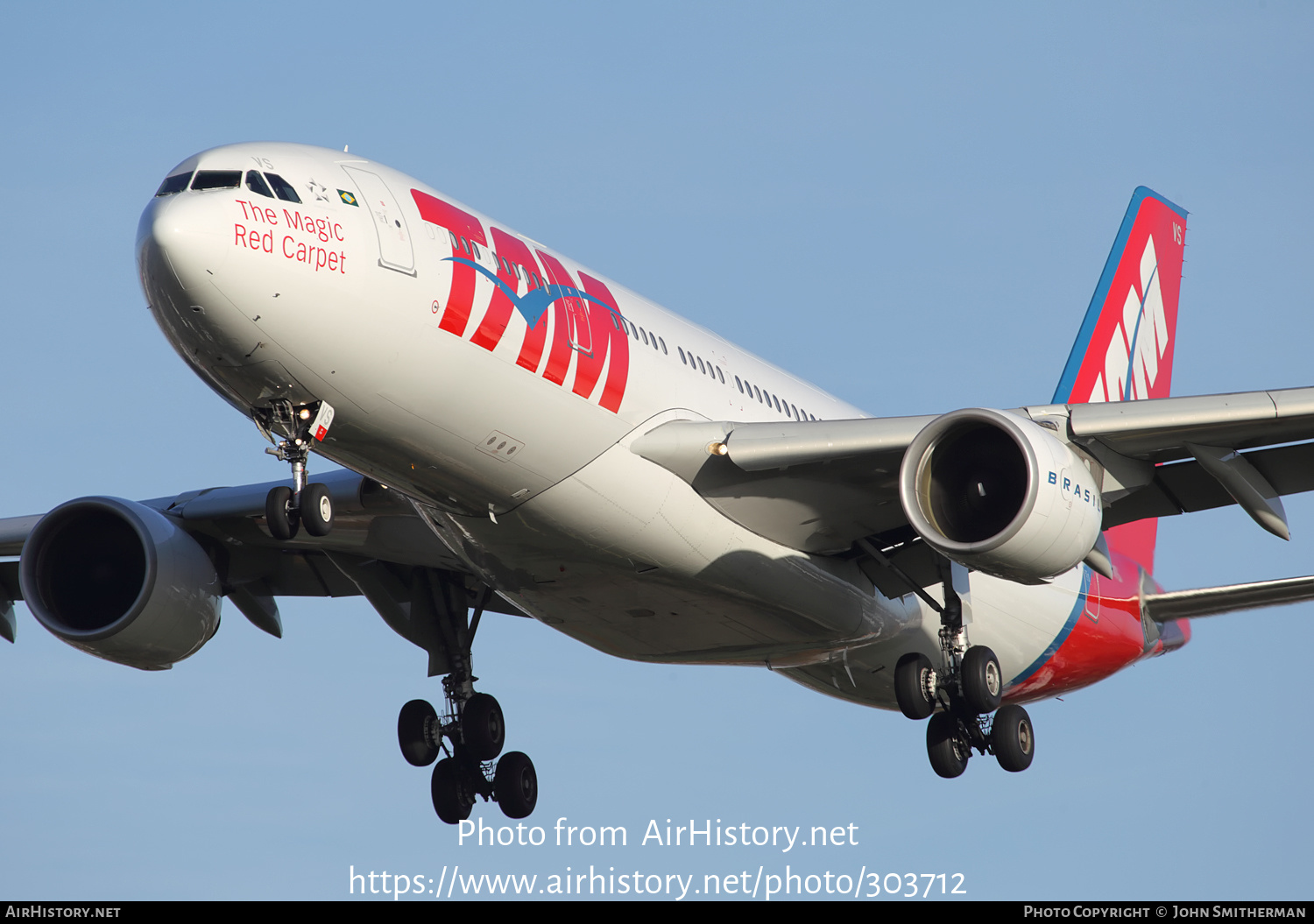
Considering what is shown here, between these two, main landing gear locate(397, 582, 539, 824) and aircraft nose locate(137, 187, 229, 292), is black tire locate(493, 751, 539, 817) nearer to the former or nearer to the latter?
main landing gear locate(397, 582, 539, 824)

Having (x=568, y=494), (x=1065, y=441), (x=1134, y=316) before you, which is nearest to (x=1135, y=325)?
(x=1134, y=316)

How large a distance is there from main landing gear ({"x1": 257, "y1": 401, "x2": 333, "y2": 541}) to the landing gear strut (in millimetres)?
7901

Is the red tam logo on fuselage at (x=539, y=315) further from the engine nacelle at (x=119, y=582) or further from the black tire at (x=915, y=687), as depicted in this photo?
the engine nacelle at (x=119, y=582)

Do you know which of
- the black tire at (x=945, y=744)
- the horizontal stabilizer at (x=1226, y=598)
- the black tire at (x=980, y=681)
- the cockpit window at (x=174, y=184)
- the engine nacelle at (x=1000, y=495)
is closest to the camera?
the cockpit window at (x=174, y=184)

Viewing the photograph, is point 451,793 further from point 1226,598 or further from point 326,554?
point 1226,598

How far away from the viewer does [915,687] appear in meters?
22.1

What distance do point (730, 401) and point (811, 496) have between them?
177 centimetres

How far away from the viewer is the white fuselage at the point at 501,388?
16516mm

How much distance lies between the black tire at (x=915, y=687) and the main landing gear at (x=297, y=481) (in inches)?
333

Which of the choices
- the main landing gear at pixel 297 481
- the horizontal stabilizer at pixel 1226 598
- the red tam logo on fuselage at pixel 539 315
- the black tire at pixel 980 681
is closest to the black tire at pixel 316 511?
the main landing gear at pixel 297 481

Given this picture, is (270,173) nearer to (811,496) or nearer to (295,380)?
(295,380)

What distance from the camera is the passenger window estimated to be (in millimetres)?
16516

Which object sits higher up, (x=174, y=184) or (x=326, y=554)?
(x=326, y=554)

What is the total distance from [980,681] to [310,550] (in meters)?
9.50
